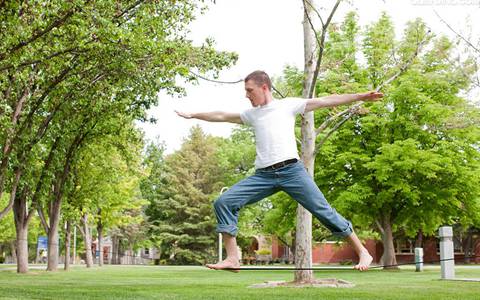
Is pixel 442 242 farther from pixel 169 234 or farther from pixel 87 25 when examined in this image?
pixel 169 234

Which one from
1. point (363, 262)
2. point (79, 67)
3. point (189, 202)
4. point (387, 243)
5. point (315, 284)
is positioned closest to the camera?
point (363, 262)

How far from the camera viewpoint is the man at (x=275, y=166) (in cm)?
632

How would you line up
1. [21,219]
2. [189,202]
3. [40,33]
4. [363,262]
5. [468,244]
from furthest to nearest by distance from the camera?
[189,202], [468,244], [21,219], [40,33], [363,262]

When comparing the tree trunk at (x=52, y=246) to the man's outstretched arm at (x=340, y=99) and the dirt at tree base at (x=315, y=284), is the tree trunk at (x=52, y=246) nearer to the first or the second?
the dirt at tree base at (x=315, y=284)

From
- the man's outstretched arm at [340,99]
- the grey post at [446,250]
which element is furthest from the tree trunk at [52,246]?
the man's outstretched arm at [340,99]

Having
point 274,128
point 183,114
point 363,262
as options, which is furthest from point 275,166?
point 363,262

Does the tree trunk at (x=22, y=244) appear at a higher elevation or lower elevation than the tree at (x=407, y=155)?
lower

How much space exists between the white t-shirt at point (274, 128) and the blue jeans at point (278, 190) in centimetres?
13

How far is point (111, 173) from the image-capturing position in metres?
34.9

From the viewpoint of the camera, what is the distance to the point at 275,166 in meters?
6.32

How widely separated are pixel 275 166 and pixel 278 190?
0.84 feet

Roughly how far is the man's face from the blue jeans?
0.75m

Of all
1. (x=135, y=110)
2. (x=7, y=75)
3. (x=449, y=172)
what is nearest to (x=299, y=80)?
(x=449, y=172)

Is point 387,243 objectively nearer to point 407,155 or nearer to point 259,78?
point 407,155
